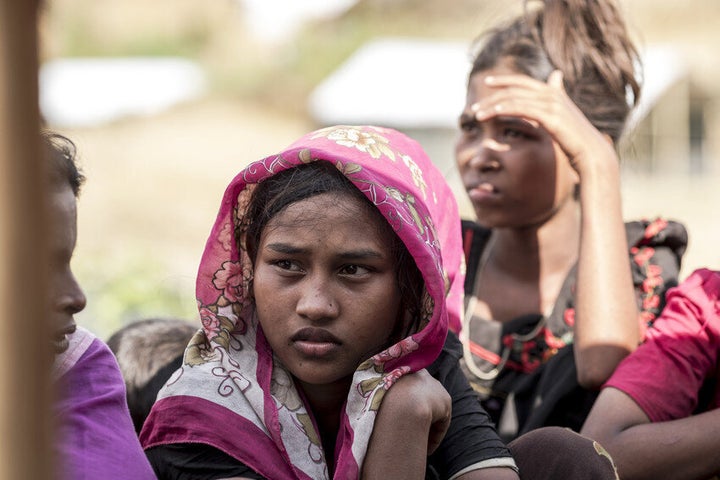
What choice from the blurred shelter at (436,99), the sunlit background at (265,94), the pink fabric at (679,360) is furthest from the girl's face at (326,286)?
the blurred shelter at (436,99)

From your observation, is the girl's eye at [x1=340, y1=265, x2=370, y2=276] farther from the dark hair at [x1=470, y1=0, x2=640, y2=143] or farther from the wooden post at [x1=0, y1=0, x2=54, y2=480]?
the dark hair at [x1=470, y1=0, x2=640, y2=143]

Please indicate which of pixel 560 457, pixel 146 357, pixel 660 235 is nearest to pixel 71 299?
pixel 146 357

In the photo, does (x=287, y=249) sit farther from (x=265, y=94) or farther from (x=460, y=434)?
(x=265, y=94)

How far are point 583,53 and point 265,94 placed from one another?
22.4 m

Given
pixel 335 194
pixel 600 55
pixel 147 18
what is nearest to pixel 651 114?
pixel 147 18

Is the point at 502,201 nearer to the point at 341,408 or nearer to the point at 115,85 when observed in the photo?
the point at 341,408

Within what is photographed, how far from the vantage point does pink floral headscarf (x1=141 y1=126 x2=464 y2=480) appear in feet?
6.98

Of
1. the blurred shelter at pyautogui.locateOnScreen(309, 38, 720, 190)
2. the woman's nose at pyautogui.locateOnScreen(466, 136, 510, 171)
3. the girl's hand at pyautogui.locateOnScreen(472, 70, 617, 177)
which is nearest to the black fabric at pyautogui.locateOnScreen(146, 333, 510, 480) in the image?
the girl's hand at pyautogui.locateOnScreen(472, 70, 617, 177)

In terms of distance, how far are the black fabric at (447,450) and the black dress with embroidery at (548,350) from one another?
2.74 ft

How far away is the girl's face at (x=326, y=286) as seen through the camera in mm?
2174

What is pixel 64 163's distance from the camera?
7.43 feet

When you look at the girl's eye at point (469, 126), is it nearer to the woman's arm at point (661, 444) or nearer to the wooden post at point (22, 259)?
the woman's arm at point (661, 444)

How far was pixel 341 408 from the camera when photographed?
2297mm

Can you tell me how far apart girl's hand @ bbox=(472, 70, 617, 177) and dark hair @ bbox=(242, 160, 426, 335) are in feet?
3.67
